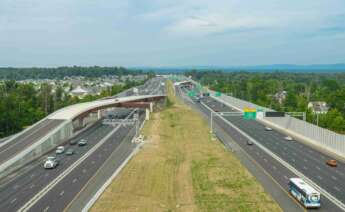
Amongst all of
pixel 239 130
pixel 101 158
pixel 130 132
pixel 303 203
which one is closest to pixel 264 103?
pixel 239 130

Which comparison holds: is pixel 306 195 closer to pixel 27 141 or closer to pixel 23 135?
pixel 27 141

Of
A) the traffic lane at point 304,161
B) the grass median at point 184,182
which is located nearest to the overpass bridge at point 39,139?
the grass median at point 184,182

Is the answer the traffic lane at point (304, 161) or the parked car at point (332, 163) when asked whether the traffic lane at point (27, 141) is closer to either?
the traffic lane at point (304, 161)

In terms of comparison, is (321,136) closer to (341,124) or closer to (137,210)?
(341,124)

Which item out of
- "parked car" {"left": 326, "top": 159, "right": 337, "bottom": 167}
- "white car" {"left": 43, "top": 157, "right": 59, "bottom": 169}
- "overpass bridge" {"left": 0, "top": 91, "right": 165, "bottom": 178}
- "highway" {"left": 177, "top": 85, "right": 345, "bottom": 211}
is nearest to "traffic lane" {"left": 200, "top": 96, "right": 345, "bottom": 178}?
"highway" {"left": 177, "top": 85, "right": 345, "bottom": 211}

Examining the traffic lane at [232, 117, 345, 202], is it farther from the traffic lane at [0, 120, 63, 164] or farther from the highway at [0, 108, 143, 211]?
the traffic lane at [0, 120, 63, 164]

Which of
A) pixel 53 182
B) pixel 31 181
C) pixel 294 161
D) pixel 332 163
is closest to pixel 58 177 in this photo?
pixel 53 182

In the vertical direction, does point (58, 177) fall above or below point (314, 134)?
below
